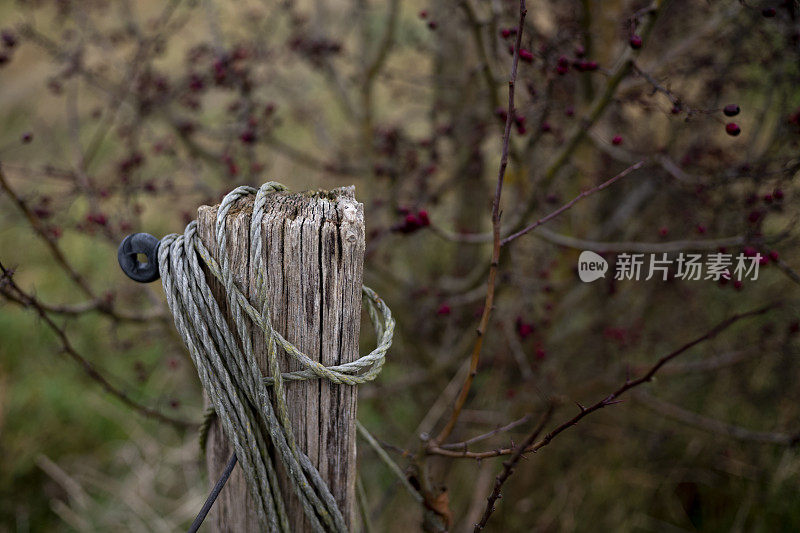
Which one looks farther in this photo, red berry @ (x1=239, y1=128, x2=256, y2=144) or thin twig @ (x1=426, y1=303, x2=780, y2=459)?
red berry @ (x1=239, y1=128, x2=256, y2=144)

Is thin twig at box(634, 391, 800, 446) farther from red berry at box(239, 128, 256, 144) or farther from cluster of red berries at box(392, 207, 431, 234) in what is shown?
red berry at box(239, 128, 256, 144)

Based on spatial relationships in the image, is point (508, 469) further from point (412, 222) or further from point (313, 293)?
point (412, 222)

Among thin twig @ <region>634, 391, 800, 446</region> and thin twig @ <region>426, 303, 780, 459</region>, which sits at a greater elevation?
thin twig @ <region>426, 303, 780, 459</region>

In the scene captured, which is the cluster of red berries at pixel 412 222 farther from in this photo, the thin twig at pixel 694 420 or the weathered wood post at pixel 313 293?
the thin twig at pixel 694 420

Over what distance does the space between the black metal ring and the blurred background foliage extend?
1.15 meters

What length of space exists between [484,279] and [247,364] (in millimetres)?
1737

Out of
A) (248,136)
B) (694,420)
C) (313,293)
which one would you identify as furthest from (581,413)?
(694,420)

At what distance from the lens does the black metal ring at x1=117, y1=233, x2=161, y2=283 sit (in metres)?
1.09

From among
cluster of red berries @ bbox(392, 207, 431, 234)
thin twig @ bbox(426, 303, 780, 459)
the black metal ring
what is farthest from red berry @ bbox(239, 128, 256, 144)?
thin twig @ bbox(426, 303, 780, 459)

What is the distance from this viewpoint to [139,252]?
1.10 meters

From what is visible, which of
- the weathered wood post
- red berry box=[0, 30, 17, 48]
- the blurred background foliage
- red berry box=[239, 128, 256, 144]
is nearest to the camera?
the weathered wood post

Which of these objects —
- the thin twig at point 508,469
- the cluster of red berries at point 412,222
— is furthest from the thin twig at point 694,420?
the thin twig at point 508,469

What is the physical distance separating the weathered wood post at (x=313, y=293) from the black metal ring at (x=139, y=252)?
0.12 m

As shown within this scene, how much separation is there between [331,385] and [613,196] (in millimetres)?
2796
